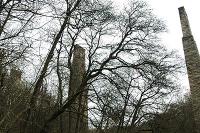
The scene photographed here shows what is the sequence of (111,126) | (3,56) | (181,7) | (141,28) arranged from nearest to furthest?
(3,56) → (141,28) → (111,126) → (181,7)

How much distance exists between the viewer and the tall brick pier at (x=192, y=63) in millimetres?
19070

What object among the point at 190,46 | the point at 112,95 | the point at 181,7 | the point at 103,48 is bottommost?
the point at 112,95

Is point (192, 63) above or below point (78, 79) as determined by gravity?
above

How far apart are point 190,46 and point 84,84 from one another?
1107cm

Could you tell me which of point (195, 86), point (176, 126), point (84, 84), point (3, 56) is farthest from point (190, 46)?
point (3, 56)

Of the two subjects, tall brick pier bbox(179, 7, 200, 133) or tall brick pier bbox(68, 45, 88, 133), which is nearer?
tall brick pier bbox(68, 45, 88, 133)

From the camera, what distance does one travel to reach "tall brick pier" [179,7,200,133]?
19.1 m

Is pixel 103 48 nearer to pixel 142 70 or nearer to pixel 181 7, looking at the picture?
pixel 142 70

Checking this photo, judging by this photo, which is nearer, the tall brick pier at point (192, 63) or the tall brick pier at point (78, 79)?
the tall brick pier at point (78, 79)

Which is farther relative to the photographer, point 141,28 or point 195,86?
point 195,86

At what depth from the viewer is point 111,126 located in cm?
1892

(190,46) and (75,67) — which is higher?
(190,46)

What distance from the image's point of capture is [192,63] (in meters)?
20.5

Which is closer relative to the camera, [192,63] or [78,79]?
[78,79]
